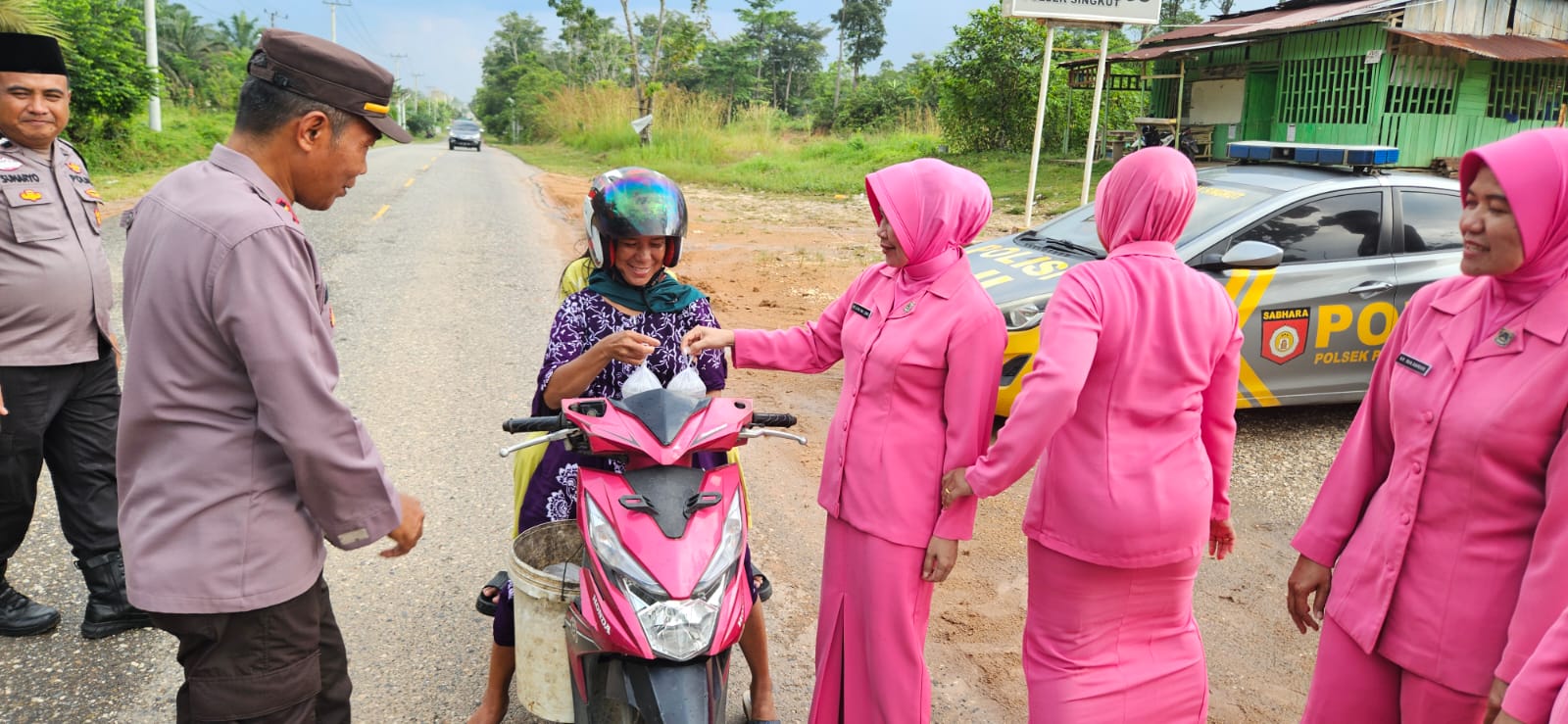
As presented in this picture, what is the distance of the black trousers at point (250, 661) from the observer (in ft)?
6.89

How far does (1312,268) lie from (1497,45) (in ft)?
45.8

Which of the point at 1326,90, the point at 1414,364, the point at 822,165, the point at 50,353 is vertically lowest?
the point at 50,353

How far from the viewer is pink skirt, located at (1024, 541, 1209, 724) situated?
106 inches

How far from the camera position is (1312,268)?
19.7 ft

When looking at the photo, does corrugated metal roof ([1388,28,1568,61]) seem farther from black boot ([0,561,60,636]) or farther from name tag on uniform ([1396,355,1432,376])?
black boot ([0,561,60,636])

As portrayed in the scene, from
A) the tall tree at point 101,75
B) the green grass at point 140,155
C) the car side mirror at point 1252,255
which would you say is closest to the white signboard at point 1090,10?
the car side mirror at point 1252,255

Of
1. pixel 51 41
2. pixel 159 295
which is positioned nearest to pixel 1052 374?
pixel 159 295

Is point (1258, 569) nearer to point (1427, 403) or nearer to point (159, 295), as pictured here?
point (1427, 403)

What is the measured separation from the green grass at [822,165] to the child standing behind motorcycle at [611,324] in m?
13.8

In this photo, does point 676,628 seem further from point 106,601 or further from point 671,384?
point 106,601

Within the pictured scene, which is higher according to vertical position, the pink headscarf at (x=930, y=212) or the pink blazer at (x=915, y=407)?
the pink headscarf at (x=930, y=212)

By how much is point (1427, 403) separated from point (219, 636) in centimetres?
260

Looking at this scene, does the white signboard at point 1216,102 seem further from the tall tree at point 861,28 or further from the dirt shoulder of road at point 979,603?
the tall tree at point 861,28

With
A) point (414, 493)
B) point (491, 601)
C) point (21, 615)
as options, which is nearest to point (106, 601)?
point (21, 615)
